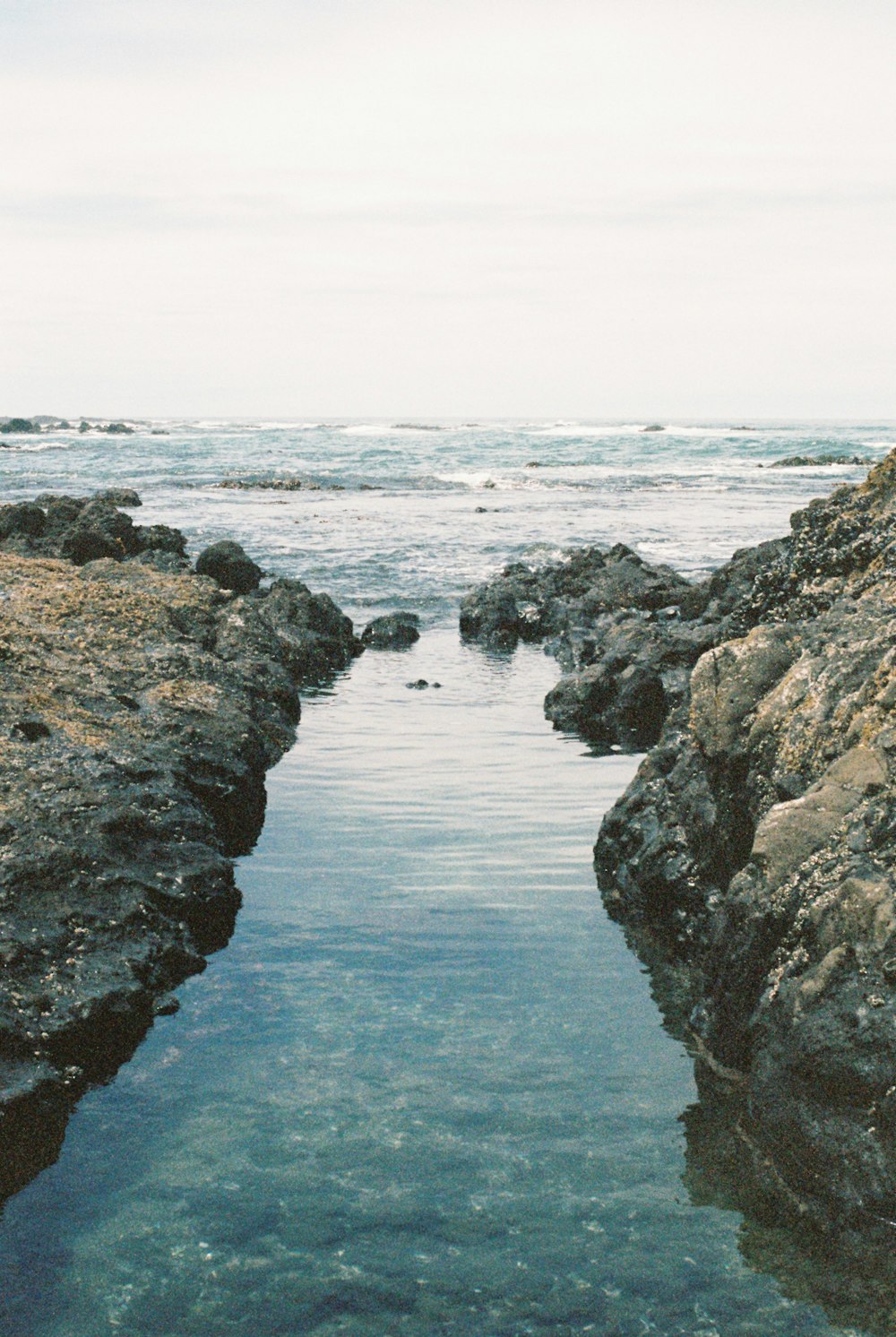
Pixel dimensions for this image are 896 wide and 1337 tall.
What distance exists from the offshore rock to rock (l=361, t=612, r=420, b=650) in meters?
12.3

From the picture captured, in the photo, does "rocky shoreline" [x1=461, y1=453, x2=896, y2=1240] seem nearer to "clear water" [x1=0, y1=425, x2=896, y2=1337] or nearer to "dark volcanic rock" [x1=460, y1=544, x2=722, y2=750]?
"clear water" [x1=0, y1=425, x2=896, y2=1337]

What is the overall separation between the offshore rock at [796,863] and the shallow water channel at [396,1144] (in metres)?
0.42

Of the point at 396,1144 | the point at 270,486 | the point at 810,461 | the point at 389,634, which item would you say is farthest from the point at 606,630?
the point at 810,461

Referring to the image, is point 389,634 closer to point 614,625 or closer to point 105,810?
point 614,625

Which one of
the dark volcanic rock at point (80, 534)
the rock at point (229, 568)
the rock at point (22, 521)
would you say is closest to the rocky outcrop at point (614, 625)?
the rock at point (229, 568)

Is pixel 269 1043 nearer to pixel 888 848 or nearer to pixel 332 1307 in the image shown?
pixel 332 1307

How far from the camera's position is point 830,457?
85.7 metres

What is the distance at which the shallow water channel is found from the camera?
15.6 ft

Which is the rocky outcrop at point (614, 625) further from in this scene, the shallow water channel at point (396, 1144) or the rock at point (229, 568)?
the rock at point (229, 568)

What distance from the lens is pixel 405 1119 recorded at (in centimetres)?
601

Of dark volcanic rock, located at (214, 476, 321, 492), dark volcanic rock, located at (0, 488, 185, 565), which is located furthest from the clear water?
dark volcanic rock, located at (214, 476, 321, 492)

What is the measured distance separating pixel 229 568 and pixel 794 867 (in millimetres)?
20233

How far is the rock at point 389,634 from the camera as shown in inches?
849

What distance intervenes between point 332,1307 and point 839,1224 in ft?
7.49
